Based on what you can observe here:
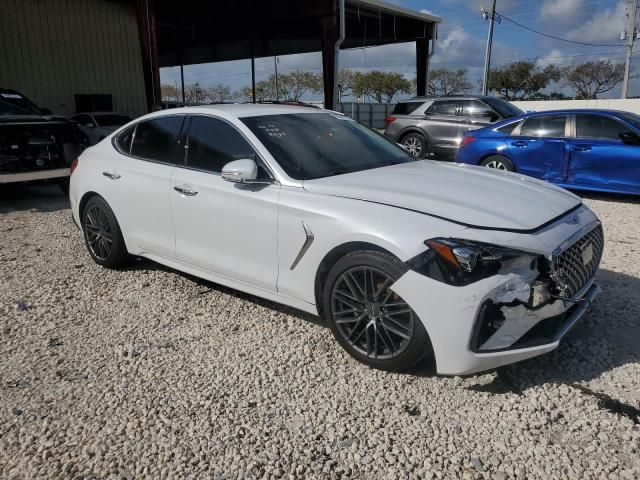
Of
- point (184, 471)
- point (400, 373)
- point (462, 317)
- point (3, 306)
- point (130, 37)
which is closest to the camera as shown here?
point (184, 471)

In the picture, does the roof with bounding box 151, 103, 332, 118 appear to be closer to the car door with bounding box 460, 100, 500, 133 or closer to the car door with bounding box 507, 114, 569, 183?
the car door with bounding box 507, 114, 569, 183

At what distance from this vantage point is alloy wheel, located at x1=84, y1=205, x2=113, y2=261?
16.2 ft

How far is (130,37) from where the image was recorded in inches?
694

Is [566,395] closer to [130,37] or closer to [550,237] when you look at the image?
[550,237]

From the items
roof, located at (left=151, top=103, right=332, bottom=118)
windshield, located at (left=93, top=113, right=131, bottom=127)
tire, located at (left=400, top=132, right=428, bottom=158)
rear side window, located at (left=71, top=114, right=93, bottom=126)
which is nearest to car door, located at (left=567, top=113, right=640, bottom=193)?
tire, located at (left=400, top=132, right=428, bottom=158)

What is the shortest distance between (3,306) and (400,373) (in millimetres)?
3240

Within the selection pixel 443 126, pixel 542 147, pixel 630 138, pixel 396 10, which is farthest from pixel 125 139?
pixel 396 10

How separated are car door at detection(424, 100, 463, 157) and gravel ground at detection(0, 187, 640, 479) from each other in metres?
7.95

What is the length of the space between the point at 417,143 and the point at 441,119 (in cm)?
78

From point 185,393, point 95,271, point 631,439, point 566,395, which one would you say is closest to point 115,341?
point 185,393

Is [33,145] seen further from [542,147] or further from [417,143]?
[542,147]

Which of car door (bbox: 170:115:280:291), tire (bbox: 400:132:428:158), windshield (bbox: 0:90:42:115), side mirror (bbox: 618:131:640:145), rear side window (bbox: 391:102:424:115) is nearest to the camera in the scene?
car door (bbox: 170:115:280:291)

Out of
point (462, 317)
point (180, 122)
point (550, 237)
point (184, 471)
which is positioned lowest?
point (184, 471)

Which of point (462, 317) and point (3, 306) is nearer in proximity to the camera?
point (462, 317)
